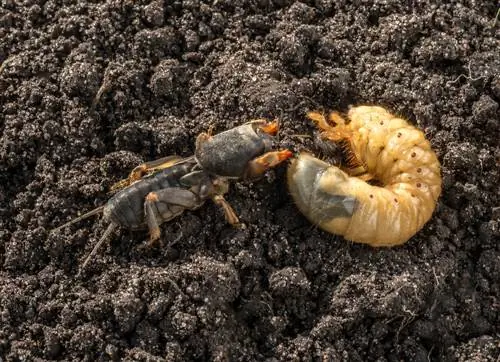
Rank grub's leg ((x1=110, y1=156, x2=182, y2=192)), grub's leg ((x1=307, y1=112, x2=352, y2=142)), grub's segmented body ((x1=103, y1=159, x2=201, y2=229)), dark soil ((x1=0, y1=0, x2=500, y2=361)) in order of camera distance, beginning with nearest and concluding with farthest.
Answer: dark soil ((x1=0, y1=0, x2=500, y2=361))
grub's segmented body ((x1=103, y1=159, x2=201, y2=229))
grub's leg ((x1=110, y1=156, x2=182, y2=192))
grub's leg ((x1=307, y1=112, x2=352, y2=142))

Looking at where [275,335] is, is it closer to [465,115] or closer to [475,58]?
[465,115]

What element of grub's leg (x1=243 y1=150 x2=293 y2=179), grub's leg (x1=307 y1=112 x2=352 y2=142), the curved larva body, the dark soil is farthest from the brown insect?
grub's leg (x1=307 y1=112 x2=352 y2=142)

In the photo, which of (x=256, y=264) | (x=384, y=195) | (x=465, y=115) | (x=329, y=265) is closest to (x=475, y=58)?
(x=465, y=115)

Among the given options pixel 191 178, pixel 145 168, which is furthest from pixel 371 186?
pixel 145 168

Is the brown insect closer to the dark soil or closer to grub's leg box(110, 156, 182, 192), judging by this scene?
grub's leg box(110, 156, 182, 192)

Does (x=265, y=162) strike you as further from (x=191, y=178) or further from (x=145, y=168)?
(x=145, y=168)

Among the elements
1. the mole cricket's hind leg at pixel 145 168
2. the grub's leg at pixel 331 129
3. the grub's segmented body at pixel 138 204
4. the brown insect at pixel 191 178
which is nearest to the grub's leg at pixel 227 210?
the brown insect at pixel 191 178
